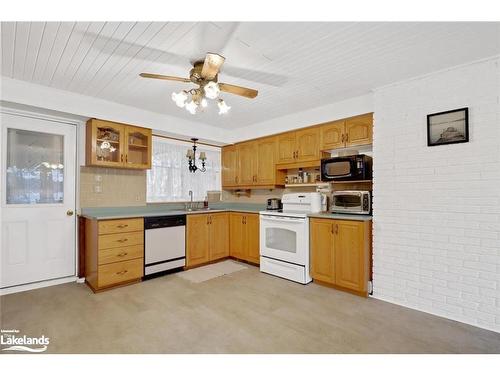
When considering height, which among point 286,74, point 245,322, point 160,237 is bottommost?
point 245,322

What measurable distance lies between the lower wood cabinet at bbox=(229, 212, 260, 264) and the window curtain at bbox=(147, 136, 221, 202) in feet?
3.03

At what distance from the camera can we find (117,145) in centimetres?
358

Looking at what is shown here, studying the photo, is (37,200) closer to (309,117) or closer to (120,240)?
(120,240)

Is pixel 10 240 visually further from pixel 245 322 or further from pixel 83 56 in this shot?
pixel 245 322

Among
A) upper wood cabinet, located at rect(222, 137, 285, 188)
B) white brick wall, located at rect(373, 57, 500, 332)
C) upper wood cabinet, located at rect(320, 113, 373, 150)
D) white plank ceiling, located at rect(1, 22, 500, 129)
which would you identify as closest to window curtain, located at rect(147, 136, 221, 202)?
upper wood cabinet, located at rect(222, 137, 285, 188)

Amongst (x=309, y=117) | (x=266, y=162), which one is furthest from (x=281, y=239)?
(x=309, y=117)

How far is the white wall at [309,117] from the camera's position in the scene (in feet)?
10.4

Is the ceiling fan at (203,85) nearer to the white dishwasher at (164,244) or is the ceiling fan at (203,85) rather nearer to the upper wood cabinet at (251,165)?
the white dishwasher at (164,244)

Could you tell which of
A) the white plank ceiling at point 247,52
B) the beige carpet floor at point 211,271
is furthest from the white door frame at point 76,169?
the beige carpet floor at point 211,271

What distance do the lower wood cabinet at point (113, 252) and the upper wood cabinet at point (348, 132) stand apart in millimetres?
2781

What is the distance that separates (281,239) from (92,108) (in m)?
3.06

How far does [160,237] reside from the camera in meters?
3.60

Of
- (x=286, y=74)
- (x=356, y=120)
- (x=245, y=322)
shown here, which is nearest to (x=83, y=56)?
(x=286, y=74)
